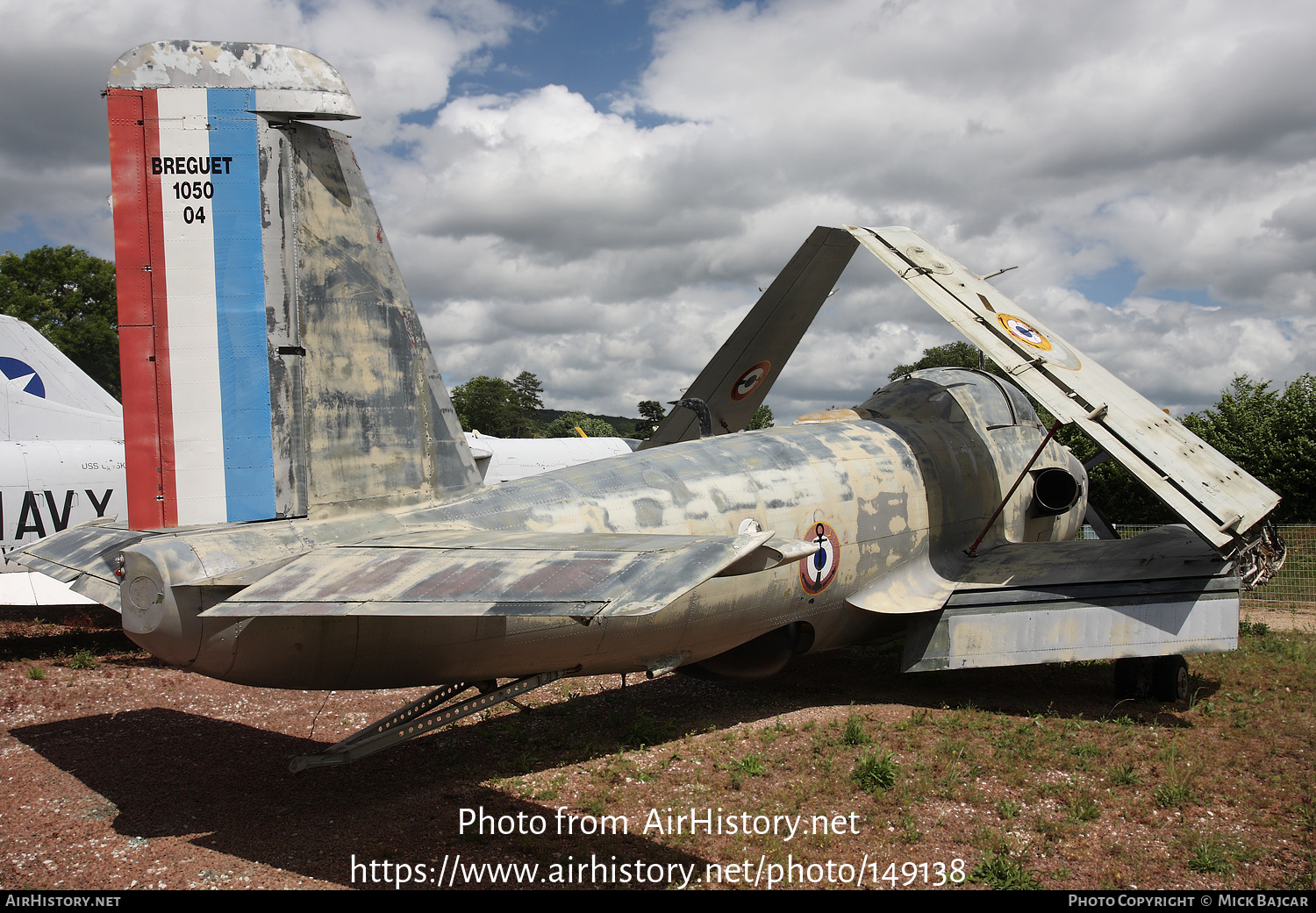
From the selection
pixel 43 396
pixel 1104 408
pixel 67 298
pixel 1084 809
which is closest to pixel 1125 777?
pixel 1084 809

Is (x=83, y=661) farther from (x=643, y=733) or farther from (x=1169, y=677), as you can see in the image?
(x=1169, y=677)

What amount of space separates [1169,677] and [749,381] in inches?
283

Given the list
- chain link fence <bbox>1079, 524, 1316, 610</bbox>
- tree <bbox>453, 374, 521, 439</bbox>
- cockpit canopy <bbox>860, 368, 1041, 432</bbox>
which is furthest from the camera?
tree <bbox>453, 374, 521, 439</bbox>

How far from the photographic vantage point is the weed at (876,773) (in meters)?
7.21

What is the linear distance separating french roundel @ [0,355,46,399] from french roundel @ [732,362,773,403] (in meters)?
12.5

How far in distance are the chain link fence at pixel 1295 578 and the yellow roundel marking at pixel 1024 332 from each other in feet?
32.2

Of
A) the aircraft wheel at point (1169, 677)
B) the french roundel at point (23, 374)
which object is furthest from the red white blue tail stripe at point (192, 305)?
the french roundel at point (23, 374)

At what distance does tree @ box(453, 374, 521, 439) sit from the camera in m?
84.2

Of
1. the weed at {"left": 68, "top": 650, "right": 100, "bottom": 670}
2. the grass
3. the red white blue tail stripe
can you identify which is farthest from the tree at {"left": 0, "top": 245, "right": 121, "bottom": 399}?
the red white blue tail stripe

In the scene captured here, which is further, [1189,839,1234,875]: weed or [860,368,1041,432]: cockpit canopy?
[860,368,1041,432]: cockpit canopy

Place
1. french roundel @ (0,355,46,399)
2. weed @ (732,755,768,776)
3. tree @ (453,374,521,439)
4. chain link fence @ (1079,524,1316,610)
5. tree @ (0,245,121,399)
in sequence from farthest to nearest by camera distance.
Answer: tree @ (453,374,521,439) < tree @ (0,245,121,399) < chain link fence @ (1079,524,1316,610) < french roundel @ (0,355,46,399) < weed @ (732,755,768,776)

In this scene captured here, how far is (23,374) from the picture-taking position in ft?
47.7

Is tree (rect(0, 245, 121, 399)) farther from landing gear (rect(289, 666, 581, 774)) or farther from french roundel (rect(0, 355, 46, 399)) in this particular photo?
landing gear (rect(289, 666, 581, 774))
